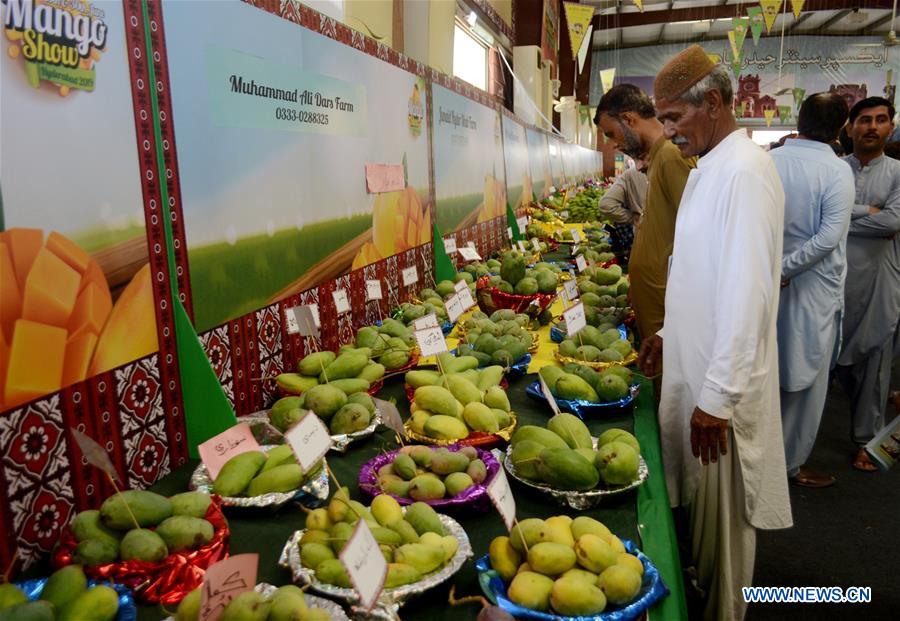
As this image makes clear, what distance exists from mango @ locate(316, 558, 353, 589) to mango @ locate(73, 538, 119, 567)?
0.38 metres

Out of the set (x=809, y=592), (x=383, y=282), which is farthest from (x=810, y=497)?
(x=383, y=282)

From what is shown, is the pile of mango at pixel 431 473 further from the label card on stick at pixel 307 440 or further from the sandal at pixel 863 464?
the sandal at pixel 863 464

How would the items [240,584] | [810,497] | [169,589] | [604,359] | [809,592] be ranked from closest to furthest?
[240,584]
[169,589]
[604,359]
[809,592]
[810,497]

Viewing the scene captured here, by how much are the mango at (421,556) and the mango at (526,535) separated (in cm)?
13

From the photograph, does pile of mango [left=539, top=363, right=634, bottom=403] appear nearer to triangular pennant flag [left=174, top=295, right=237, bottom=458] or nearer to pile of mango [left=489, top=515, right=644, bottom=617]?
pile of mango [left=489, top=515, right=644, bottom=617]

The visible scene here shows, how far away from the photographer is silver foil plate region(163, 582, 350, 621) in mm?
1048

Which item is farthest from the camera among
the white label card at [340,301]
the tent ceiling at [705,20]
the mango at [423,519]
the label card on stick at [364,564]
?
the tent ceiling at [705,20]

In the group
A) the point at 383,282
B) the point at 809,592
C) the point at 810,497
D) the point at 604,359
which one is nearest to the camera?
the point at 604,359

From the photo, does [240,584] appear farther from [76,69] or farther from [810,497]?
[810,497]

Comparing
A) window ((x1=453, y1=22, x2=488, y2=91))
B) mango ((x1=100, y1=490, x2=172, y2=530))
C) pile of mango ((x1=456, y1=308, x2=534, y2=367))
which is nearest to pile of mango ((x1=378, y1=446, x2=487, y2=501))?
mango ((x1=100, y1=490, x2=172, y2=530))

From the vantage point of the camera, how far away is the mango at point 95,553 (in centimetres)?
118

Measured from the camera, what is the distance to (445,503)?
4.69 ft

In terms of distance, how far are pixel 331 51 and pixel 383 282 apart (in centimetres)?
108

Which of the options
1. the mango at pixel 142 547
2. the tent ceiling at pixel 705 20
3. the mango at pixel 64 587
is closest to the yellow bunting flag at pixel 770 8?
the tent ceiling at pixel 705 20
